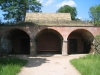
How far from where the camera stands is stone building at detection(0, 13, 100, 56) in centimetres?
2502

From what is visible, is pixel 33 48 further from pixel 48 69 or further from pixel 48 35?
pixel 48 69

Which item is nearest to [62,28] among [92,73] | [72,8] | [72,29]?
[72,29]

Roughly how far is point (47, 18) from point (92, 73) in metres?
20.7

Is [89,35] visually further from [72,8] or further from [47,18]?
[72,8]

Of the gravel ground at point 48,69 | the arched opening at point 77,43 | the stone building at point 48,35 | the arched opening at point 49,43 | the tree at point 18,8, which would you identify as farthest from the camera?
the tree at point 18,8

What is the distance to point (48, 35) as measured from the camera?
3011cm

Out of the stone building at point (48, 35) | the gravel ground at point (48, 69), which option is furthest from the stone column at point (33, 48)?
the gravel ground at point (48, 69)

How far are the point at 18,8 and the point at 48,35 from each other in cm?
1558

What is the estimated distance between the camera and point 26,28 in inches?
984

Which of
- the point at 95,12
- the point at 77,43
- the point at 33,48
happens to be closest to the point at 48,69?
the point at 33,48

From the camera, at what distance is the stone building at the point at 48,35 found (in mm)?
25016

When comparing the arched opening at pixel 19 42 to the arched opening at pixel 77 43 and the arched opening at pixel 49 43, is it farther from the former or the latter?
the arched opening at pixel 77 43

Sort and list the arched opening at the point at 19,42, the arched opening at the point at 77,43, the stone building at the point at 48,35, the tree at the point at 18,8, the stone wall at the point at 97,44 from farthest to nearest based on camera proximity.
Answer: the tree at the point at 18,8, the arched opening at the point at 77,43, the arched opening at the point at 19,42, the stone building at the point at 48,35, the stone wall at the point at 97,44

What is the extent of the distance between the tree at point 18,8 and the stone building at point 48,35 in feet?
35.9
